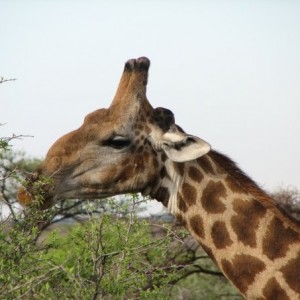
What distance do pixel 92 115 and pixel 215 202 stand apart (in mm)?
1144

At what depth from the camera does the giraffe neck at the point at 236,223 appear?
18.0 ft

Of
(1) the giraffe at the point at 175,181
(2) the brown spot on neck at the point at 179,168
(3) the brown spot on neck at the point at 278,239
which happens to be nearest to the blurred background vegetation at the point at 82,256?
(1) the giraffe at the point at 175,181

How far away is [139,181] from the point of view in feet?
19.9

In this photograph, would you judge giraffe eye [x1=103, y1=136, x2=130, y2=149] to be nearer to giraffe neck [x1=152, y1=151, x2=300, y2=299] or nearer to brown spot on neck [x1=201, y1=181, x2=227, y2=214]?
giraffe neck [x1=152, y1=151, x2=300, y2=299]

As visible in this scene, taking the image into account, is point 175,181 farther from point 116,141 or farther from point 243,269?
point 243,269

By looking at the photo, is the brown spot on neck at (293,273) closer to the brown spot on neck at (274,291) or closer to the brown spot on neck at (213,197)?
the brown spot on neck at (274,291)

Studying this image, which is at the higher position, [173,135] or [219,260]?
[173,135]

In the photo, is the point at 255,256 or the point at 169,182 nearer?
the point at 255,256

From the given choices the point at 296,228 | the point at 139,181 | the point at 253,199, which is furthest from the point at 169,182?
the point at 296,228

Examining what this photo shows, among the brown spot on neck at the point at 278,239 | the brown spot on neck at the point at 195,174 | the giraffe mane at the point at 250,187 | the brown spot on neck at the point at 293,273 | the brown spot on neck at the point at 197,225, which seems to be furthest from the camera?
the brown spot on neck at the point at 195,174

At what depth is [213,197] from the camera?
591cm

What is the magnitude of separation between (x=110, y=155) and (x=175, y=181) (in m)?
0.52

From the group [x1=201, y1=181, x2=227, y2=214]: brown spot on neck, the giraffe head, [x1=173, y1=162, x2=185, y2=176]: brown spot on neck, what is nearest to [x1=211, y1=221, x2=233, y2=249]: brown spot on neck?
[x1=201, y1=181, x2=227, y2=214]: brown spot on neck

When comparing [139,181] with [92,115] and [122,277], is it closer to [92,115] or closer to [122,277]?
[92,115]
